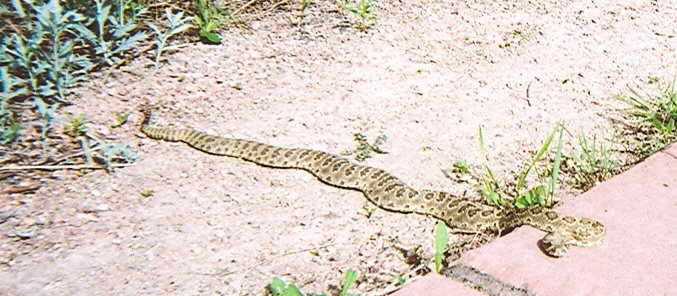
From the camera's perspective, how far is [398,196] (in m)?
4.22

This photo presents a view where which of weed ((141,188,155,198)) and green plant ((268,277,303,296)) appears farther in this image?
weed ((141,188,155,198))

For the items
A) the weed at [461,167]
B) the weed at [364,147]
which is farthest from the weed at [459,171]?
the weed at [364,147]

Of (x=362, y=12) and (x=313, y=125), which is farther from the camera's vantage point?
(x=362, y=12)

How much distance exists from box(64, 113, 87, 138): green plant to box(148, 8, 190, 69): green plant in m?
0.78

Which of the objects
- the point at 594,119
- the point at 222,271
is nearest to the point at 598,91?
the point at 594,119

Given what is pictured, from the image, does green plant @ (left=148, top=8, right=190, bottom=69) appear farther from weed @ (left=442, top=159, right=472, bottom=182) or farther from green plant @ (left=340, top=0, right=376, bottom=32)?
weed @ (left=442, top=159, right=472, bottom=182)

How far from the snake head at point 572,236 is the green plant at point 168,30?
10.6 feet

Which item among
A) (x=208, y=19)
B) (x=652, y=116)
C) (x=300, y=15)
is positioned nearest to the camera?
(x=652, y=116)

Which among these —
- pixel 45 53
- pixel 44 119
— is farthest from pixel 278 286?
pixel 45 53

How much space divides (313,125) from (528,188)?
4.84 feet

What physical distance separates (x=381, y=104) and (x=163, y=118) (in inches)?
56.0

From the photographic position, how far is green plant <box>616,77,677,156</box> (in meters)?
4.47

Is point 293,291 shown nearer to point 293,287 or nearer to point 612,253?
point 293,287

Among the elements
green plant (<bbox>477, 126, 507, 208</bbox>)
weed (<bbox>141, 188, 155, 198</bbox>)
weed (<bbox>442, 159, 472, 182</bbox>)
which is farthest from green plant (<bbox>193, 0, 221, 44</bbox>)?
green plant (<bbox>477, 126, 507, 208</bbox>)
